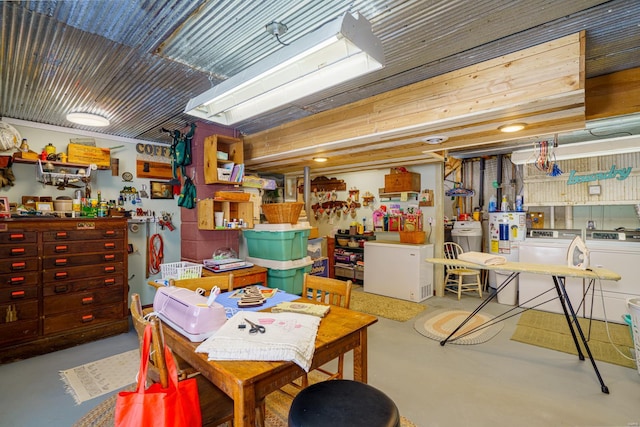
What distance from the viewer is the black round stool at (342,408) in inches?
47.3

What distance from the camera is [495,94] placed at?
2168mm

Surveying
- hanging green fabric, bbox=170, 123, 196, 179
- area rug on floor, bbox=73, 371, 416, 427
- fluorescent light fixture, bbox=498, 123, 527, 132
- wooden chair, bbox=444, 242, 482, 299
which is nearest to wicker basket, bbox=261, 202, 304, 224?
hanging green fabric, bbox=170, 123, 196, 179

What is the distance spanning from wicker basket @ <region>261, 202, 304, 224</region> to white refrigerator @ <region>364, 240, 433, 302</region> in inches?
88.1

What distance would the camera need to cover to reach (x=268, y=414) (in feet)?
7.15

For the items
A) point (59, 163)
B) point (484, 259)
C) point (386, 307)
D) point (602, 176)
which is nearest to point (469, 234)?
point (602, 176)

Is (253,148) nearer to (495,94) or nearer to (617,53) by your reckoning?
(495,94)

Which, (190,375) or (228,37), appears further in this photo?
(228,37)

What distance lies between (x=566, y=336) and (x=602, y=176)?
8.83 ft

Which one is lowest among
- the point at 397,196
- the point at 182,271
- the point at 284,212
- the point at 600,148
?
the point at 182,271

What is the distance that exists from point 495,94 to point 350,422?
2240 mm

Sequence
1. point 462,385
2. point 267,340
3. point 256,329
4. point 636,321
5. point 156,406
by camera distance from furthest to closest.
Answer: point 636,321 → point 462,385 → point 256,329 → point 267,340 → point 156,406

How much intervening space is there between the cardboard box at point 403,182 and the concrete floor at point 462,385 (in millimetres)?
2667

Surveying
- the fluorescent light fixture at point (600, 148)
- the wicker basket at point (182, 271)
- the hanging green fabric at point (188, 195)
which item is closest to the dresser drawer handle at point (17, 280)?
the wicker basket at point (182, 271)

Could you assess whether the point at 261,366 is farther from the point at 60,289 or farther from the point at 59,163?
the point at 59,163
